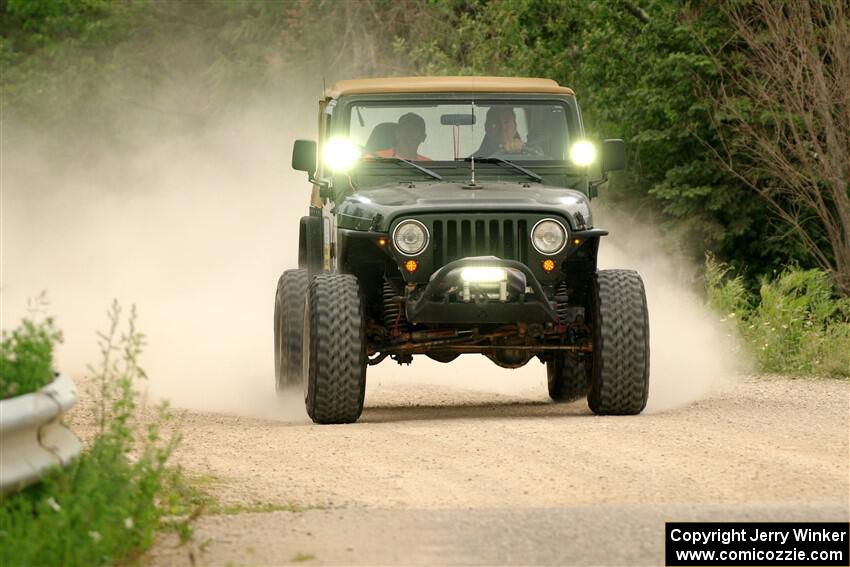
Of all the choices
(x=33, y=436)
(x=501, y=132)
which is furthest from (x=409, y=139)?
(x=33, y=436)

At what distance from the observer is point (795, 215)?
2645cm

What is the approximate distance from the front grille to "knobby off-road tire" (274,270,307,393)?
2035 millimetres

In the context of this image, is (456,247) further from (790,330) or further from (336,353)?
(790,330)

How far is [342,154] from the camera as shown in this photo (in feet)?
43.6

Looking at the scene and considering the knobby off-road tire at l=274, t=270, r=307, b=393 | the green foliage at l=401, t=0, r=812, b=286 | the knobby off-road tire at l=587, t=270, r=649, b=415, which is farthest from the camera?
the green foliage at l=401, t=0, r=812, b=286

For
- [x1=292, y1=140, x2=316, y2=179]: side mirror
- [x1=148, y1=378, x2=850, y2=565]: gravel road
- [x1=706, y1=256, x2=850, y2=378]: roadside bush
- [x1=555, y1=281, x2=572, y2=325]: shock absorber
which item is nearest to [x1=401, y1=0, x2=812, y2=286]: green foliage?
[x1=706, y1=256, x2=850, y2=378]: roadside bush

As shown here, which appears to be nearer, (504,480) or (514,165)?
(504,480)

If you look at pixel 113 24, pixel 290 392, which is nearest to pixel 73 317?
pixel 290 392

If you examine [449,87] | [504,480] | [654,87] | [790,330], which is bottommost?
[504,480]

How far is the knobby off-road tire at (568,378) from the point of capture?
47.0ft

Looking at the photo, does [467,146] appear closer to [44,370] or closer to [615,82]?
[44,370]

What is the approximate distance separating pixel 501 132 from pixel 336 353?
245 cm

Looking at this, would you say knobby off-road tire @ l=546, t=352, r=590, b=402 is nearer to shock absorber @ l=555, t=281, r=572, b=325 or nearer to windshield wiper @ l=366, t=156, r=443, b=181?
shock absorber @ l=555, t=281, r=572, b=325

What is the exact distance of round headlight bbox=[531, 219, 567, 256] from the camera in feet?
39.3
